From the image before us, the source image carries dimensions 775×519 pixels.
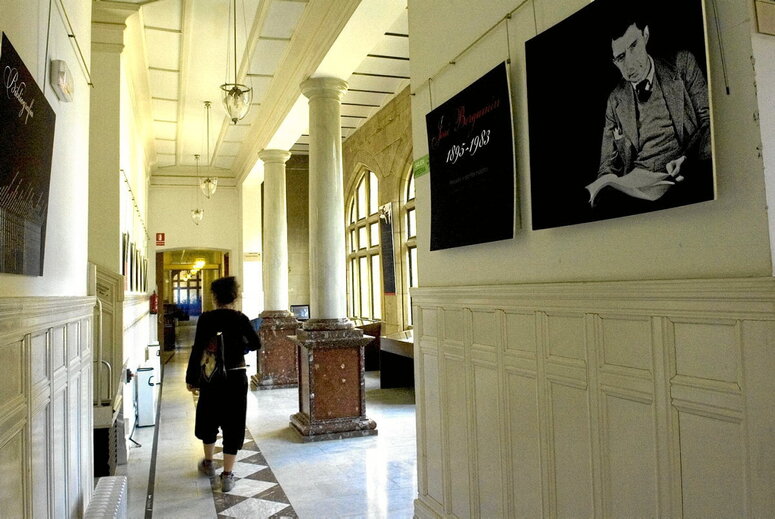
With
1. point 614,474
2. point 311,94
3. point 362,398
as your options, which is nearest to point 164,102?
point 311,94

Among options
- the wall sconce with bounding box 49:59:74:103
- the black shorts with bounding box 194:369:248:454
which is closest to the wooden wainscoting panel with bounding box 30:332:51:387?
the wall sconce with bounding box 49:59:74:103

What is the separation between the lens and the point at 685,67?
182 centimetres

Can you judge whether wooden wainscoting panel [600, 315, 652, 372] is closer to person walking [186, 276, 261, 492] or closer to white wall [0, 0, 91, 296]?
white wall [0, 0, 91, 296]

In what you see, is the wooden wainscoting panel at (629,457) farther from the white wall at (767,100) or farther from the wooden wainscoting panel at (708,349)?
the white wall at (767,100)

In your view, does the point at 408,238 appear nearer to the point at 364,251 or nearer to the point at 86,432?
the point at 364,251

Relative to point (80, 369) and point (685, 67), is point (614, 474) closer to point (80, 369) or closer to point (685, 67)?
point (685, 67)

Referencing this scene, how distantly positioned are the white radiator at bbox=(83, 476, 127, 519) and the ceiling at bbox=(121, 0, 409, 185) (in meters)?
4.19

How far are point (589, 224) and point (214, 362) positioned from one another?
10.6 ft

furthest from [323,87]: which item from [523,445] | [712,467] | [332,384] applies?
[712,467]

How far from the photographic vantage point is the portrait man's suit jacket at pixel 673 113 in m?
1.78

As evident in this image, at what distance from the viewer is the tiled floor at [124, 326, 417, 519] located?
14.1ft

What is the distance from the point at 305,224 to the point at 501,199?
44.6ft

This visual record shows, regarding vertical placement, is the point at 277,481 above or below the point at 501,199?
below

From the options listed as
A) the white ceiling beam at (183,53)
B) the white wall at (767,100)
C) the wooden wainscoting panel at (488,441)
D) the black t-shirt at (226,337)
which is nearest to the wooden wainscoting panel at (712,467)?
the white wall at (767,100)
